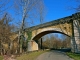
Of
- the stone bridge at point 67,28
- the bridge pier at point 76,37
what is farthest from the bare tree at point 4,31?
the bridge pier at point 76,37

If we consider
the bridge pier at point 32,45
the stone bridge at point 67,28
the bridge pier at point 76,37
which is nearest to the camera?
the bridge pier at point 76,37

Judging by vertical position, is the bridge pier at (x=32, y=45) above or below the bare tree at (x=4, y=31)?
below

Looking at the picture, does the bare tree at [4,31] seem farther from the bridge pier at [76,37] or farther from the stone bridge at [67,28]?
the bridge pier at [76,37]

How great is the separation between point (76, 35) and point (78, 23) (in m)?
1.76

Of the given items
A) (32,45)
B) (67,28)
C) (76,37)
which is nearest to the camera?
(76,37)

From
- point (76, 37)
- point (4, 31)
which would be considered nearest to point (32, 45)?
point (4, 31)

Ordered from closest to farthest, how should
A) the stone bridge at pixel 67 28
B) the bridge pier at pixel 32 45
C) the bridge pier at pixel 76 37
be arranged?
the bridge pier at pixel 76 37 → the stone bridge at pixel 67 28 → the bridge pier at pixel 32 45

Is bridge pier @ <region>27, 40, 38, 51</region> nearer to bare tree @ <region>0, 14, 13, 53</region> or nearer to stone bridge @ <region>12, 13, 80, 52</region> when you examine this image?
stone bridge @ <region>12, 13, 80, 52</region>

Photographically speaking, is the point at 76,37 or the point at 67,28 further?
the point at 67,28

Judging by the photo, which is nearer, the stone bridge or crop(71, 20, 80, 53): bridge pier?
crop(71, 20, 80, 53): bridge pier

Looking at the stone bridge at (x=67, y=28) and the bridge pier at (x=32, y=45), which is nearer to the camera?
the stone bridge at (x=67, y=28)

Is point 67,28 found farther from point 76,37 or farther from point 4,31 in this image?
point 4,31

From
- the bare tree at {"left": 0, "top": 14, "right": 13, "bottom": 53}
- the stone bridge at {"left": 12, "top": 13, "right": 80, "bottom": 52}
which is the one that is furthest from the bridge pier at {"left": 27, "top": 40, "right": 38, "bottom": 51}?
the bare tree at {"left": 0, "top": 14, "right": 13, "bottom": 53}

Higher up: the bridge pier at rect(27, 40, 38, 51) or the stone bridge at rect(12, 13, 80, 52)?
the stone bridge at rect(12, 13, 80, 52)
